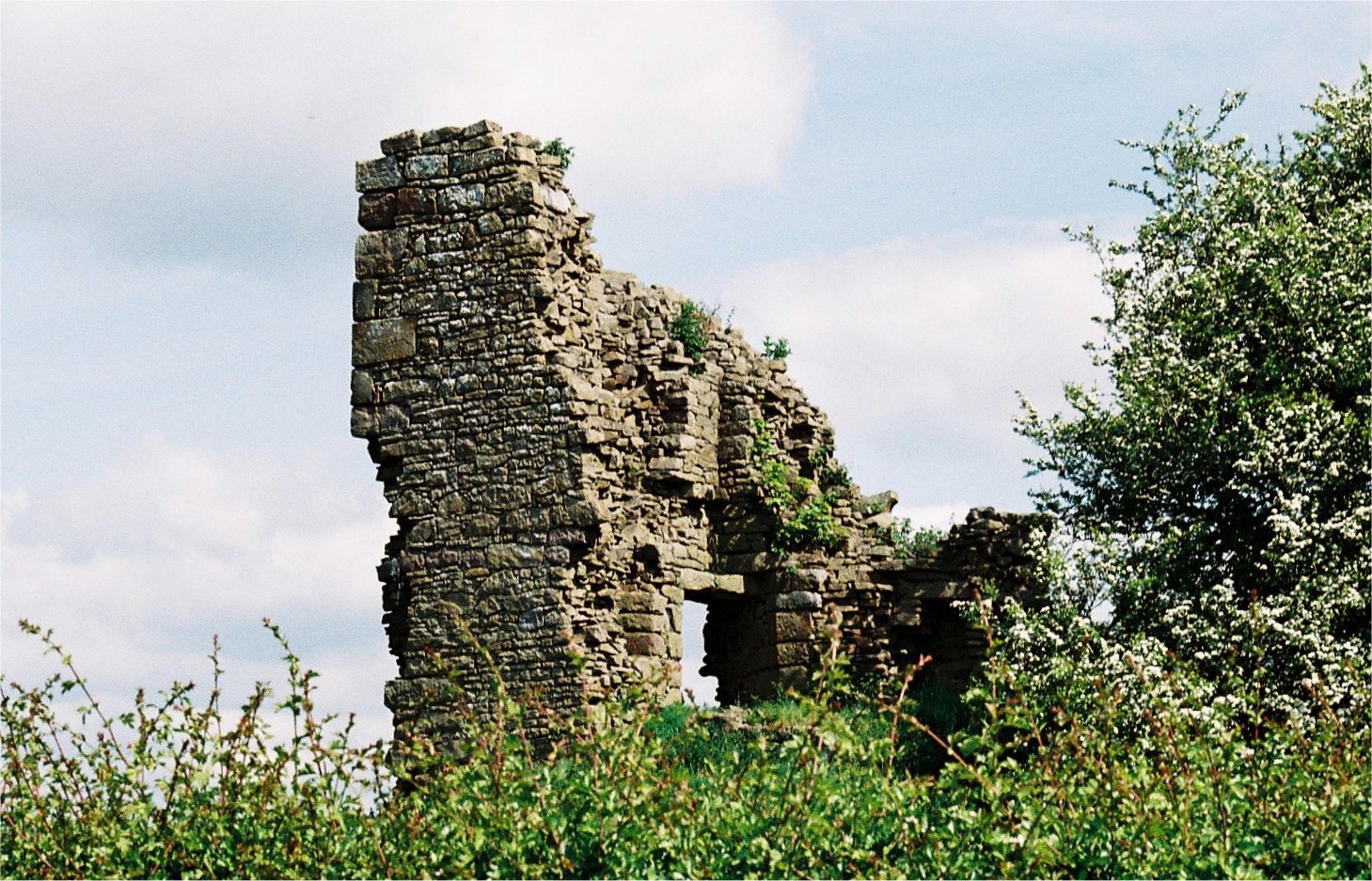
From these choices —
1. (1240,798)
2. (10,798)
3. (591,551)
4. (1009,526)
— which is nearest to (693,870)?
(1240,798)

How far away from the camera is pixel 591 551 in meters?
16.4

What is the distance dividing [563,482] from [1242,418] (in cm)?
587

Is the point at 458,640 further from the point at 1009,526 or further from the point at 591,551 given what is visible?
the point at 1009,526

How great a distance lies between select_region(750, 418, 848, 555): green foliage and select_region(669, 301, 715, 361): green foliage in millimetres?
955

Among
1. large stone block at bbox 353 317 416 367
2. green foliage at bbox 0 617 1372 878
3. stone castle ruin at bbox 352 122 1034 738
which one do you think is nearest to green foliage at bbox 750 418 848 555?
stone castle ruin at bbox 352 122 1034 738

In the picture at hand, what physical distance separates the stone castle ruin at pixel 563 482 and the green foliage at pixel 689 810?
674 cm

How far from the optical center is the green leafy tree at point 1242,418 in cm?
1438

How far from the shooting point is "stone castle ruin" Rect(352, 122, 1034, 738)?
1633 centimetres

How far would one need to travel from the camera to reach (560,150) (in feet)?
57.2

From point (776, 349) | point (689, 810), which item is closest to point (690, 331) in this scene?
point (776, 349)

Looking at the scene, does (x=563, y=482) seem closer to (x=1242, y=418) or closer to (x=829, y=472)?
(x=829, y=472)

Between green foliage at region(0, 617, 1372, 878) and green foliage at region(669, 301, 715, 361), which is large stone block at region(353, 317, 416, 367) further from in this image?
green foliage at region(0, 617, 1372, 878)

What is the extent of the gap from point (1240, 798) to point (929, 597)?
10.0 metres

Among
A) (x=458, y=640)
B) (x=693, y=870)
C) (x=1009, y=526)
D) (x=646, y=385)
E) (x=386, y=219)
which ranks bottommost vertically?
(x=693, y=870)
